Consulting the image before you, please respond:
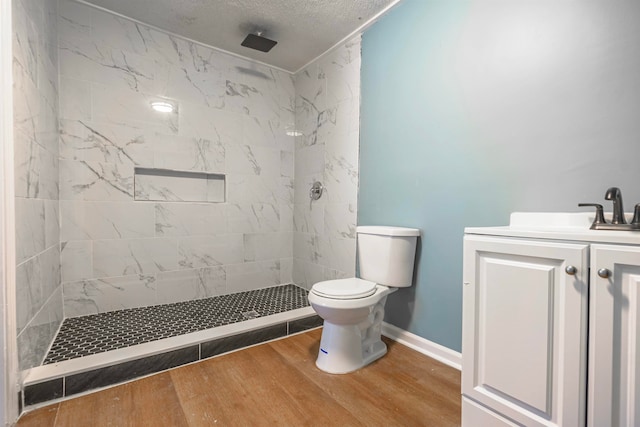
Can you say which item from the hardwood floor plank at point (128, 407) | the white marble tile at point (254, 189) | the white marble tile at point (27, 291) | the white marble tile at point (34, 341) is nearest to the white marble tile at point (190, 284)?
the white marble tile at point (254, 189)

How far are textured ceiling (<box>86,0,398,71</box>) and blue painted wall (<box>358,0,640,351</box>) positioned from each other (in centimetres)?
25

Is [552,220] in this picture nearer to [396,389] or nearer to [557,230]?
[557,230]

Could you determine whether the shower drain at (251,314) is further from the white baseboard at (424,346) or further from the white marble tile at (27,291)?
the white marble tile at (27,291)

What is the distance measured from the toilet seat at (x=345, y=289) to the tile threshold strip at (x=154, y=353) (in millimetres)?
532

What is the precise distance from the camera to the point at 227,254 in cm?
267

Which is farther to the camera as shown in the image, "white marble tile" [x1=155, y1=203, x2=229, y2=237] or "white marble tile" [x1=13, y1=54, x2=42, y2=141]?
"white marble tile" [x1=155, y1=203, x2=229, y2=237]

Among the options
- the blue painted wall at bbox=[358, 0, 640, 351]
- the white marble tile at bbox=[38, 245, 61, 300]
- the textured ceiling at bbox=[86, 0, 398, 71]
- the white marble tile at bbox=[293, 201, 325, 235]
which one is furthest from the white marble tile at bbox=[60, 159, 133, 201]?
the blue painted wall at bbox=[358, 0, 640, 351]

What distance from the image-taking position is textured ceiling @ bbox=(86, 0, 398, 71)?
1996 millimetres

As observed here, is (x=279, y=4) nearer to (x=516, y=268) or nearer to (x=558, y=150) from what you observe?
(x=558, y=150)

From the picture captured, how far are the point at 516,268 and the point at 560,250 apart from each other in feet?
0.44

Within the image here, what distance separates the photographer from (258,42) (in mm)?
2281

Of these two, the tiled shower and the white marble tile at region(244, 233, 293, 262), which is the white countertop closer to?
the tiled shower

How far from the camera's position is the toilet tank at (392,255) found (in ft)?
5.76

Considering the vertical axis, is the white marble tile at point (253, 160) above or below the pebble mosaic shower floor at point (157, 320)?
above
